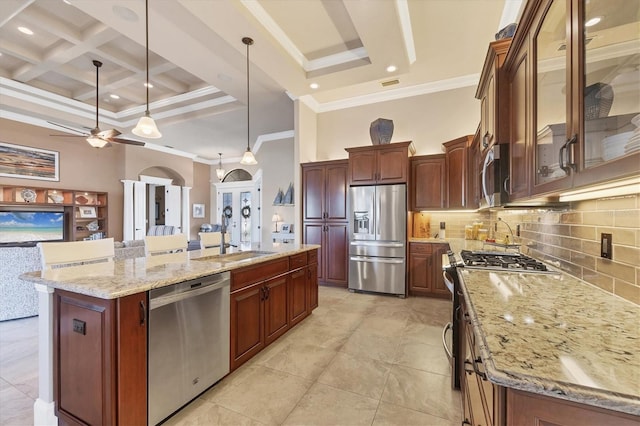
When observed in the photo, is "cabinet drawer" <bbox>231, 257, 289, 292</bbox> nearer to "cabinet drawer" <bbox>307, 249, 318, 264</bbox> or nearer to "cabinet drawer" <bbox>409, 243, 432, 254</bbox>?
"cabinet drawer" <bbox>307, 249, 318, 264</bbox>

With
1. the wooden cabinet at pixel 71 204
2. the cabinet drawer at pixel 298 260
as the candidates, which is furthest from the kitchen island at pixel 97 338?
the wooden cabinet at pixel 71 204

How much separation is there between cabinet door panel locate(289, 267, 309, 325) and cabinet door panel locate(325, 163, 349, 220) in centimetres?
171

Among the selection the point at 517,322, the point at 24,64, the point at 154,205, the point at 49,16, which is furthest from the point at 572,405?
the point at 154,205

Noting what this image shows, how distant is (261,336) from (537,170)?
7.62ft

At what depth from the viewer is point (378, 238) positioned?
4305 millimetres

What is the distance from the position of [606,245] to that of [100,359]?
2521mm

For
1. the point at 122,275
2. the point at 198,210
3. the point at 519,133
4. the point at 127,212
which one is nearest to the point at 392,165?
the point at 519,133

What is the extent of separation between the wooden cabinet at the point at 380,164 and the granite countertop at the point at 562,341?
9.99 ft

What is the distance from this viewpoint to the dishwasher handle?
155 cm

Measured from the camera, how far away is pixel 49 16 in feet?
10.4

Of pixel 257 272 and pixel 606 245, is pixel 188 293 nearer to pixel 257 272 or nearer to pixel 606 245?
pixel 257 272

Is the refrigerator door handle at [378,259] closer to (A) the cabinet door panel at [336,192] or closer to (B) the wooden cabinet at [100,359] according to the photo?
(A) the cabinet door panel at [336,192]

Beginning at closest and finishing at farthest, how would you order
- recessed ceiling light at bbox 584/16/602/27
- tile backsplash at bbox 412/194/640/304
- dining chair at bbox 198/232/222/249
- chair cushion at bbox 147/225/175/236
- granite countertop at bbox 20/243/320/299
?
recessed ceiling light at bbox 584/16/602/27 < tile backsplash at bbox 412/194/640/304 < granite countertop at bbox 20/243/320/299 < dining chair at bbox 198/232/222/249 < chair cushion at bbox 147/225/175/236

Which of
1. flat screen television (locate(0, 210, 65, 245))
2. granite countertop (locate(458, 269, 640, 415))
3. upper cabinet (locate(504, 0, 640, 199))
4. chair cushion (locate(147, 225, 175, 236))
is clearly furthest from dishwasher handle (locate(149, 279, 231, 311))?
chair cushion (locate(147, 225, 175, 236))
